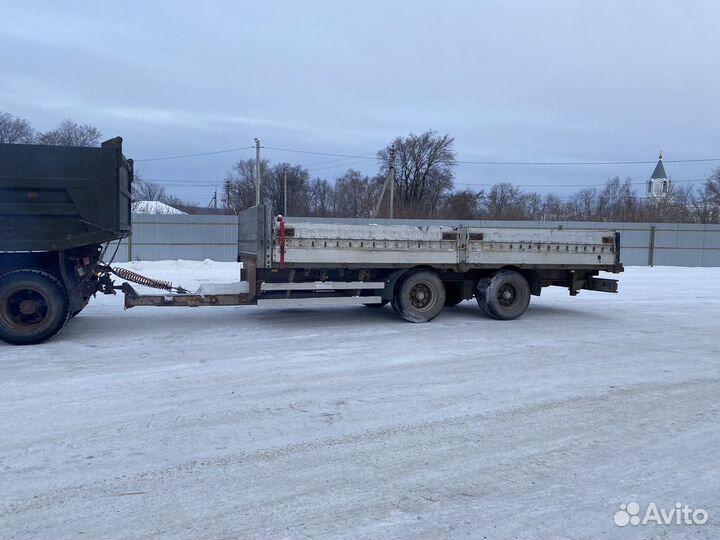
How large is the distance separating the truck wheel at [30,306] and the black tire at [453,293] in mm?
6733

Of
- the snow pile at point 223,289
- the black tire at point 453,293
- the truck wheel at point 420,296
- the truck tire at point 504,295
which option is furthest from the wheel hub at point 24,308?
the truck tire at point 504,295

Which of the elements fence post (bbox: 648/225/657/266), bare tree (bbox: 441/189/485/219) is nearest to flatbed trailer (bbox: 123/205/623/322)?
fence post (bbox: 648/225/657/266)

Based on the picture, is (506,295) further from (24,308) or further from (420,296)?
(24,308)

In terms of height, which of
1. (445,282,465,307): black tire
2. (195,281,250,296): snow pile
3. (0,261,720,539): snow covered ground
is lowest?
(0,261,720,539): snow covered ground

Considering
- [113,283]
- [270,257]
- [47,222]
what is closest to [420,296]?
[270,257]

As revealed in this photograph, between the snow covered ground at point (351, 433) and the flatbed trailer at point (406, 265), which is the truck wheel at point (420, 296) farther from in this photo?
the snow covered ground at point (351, 433)

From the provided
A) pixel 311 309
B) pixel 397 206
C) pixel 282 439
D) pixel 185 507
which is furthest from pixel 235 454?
pixel 397 206

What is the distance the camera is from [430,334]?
9.87 meters

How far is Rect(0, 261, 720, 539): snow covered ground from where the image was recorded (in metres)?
3.79

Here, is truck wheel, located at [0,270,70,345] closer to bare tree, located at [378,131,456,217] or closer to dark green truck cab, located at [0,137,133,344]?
dark green truck cab, located at [0,137,133,344]

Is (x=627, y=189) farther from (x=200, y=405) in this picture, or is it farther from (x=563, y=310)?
(x=200, y=405)

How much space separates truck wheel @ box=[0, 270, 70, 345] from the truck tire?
278 inches

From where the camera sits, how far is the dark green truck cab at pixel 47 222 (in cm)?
837

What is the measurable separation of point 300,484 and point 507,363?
14.3 feet
